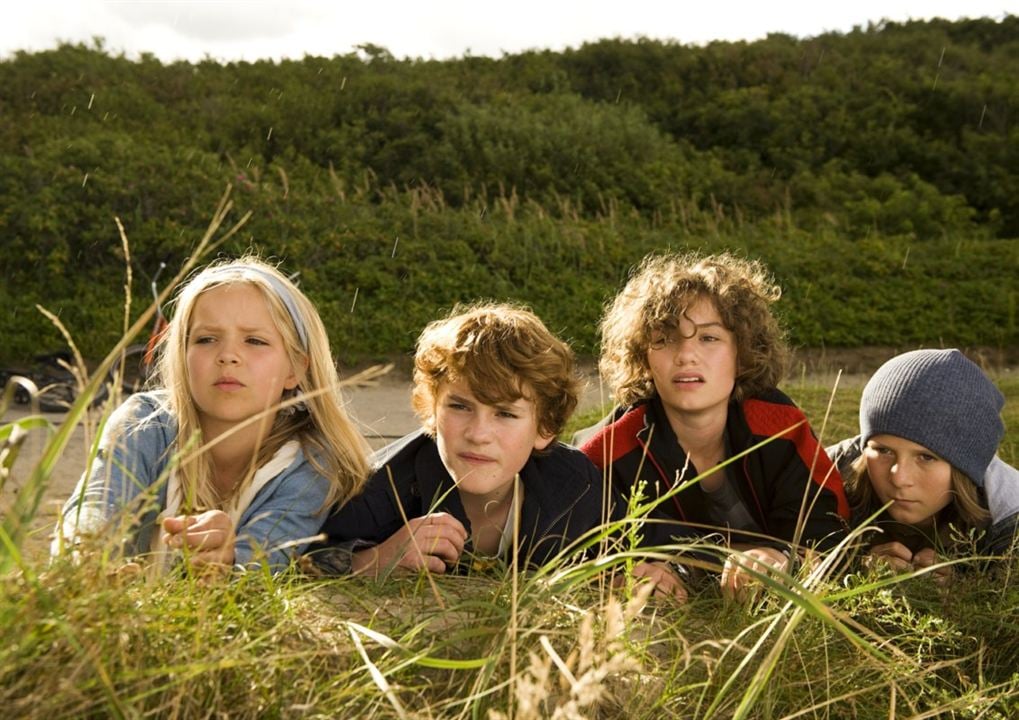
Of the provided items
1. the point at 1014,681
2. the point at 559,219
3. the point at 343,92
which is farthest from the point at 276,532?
the point at 343,92

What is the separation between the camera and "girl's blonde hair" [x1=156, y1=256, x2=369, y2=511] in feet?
10.3

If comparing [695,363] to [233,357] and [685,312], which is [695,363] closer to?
[685,312]

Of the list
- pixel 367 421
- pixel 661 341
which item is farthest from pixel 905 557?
pixel 367 421

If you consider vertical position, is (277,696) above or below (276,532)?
above

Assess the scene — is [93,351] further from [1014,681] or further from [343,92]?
[1014,681]

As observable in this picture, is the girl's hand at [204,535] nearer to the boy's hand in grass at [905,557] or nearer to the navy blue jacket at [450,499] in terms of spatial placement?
the navy blue jacket at [450,499]

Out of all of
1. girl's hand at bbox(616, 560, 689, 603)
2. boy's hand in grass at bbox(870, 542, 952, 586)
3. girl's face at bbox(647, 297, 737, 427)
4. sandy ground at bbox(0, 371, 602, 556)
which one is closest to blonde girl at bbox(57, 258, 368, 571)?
girl's hand at bbox(616, 560, 689, 603)

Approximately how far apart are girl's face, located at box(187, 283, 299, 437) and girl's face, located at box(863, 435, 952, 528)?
6.39 ft

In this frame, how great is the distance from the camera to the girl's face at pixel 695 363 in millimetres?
3754

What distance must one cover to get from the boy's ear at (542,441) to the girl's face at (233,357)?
29.1 inches

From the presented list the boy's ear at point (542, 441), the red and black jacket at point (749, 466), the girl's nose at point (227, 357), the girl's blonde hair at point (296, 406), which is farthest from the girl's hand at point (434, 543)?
the red and black jacket at point (749, 466)

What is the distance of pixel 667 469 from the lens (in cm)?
382

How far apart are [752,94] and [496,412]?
17.7 meters

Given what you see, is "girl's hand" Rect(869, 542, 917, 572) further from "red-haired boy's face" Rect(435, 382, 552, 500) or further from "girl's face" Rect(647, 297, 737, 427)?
"red-haired boy's face" Rect(435, 382, 552, 500)
